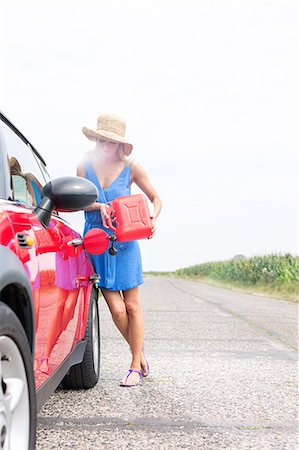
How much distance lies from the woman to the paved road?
46cm

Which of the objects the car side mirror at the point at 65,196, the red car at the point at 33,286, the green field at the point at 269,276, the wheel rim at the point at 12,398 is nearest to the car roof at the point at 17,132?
the red car at the point at 33,286

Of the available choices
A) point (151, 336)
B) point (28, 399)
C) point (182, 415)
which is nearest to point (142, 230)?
point (182, 415)

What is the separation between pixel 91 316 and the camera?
488cm

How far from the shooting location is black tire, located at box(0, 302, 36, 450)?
2.33 m

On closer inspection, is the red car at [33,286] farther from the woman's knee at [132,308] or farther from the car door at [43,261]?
the woman's knee at [132,308]

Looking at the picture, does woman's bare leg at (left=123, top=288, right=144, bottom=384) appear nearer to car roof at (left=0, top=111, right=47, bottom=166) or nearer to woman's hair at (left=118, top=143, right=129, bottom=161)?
woman's hair at (left=118, top=143, right=129, bottom=161)

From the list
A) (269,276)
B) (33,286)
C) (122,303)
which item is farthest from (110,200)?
(269,276)

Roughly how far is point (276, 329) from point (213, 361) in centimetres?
321

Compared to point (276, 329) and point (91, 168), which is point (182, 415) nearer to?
point (91, 168)

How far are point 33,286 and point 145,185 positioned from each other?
8.50 ft

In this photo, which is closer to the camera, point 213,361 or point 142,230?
point 142,230

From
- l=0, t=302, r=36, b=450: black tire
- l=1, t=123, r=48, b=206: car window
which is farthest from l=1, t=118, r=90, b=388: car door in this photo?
l=0, t=302, r=36, b=450: black tire

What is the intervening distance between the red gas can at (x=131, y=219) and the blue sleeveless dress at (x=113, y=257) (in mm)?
209

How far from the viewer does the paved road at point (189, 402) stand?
12.0ft
